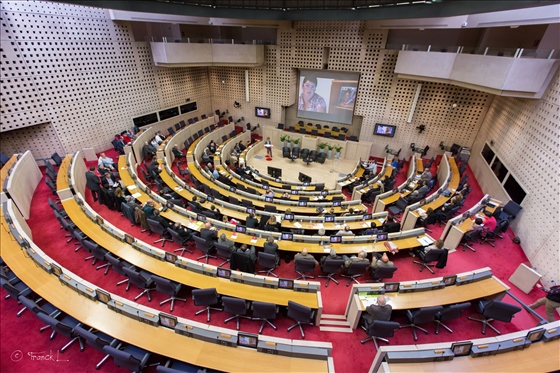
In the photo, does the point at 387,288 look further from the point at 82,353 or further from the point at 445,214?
the point at 82,353

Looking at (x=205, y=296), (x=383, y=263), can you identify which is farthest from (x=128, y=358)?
(x=383, y=263)

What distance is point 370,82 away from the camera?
654 inches

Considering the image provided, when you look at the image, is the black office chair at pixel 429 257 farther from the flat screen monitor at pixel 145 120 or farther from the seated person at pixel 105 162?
the flat screen monitor at pixel 145 120

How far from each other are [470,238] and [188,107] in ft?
64.4

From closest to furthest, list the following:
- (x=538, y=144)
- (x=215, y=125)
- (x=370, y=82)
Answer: (x=538, y=144), (x=370, y=82), (x=215, y=125)

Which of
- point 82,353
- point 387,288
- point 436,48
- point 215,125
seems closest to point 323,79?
point 436,48

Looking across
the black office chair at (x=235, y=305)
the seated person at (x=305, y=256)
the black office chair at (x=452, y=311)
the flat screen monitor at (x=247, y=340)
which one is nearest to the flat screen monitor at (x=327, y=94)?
the seated person at (x=305, y=256)

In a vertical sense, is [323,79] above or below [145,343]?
above

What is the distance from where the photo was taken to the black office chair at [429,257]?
7.41 m

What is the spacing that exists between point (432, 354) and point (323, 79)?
1750 centimetres

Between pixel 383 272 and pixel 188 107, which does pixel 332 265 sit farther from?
pixel 188 107

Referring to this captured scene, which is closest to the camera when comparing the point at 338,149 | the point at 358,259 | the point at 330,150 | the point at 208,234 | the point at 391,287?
the point at 391,287

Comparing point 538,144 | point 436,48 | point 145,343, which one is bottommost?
point 145,343

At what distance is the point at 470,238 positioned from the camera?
8.73 m
